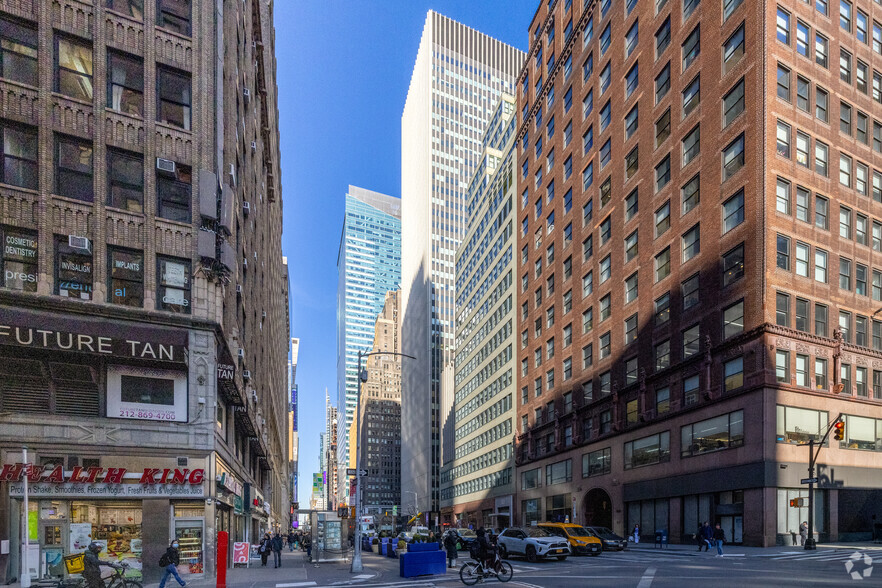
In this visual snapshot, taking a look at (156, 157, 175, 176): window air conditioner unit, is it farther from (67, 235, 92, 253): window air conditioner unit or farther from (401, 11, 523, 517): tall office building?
(401, 11, 523, 517): tall office building

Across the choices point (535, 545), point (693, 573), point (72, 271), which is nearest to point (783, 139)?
point (693, 573)

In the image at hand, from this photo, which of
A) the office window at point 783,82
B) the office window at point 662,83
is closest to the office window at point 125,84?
the office window at point 783,82

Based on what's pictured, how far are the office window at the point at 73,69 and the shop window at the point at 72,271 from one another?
19.7 ft

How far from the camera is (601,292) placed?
53.8 meters

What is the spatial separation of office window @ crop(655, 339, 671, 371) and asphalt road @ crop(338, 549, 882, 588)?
56.6 ft

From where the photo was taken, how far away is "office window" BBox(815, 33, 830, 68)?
39.3 meters

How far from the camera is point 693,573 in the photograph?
791 inches

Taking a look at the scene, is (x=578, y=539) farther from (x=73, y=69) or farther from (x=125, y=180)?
(x=73, y=69)

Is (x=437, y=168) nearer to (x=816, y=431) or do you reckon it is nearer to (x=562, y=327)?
(x=562, y=327)

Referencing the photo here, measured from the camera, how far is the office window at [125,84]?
2528 centimetres

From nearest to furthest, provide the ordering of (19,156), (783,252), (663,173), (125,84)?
(19,156) < (125,84) < (783,252) < (663,173)

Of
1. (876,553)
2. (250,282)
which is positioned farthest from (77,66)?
(876,553)

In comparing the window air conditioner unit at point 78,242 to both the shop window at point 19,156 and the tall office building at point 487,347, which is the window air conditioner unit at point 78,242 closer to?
the shop window at point 19,156

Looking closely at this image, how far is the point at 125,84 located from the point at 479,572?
76.6 ft
